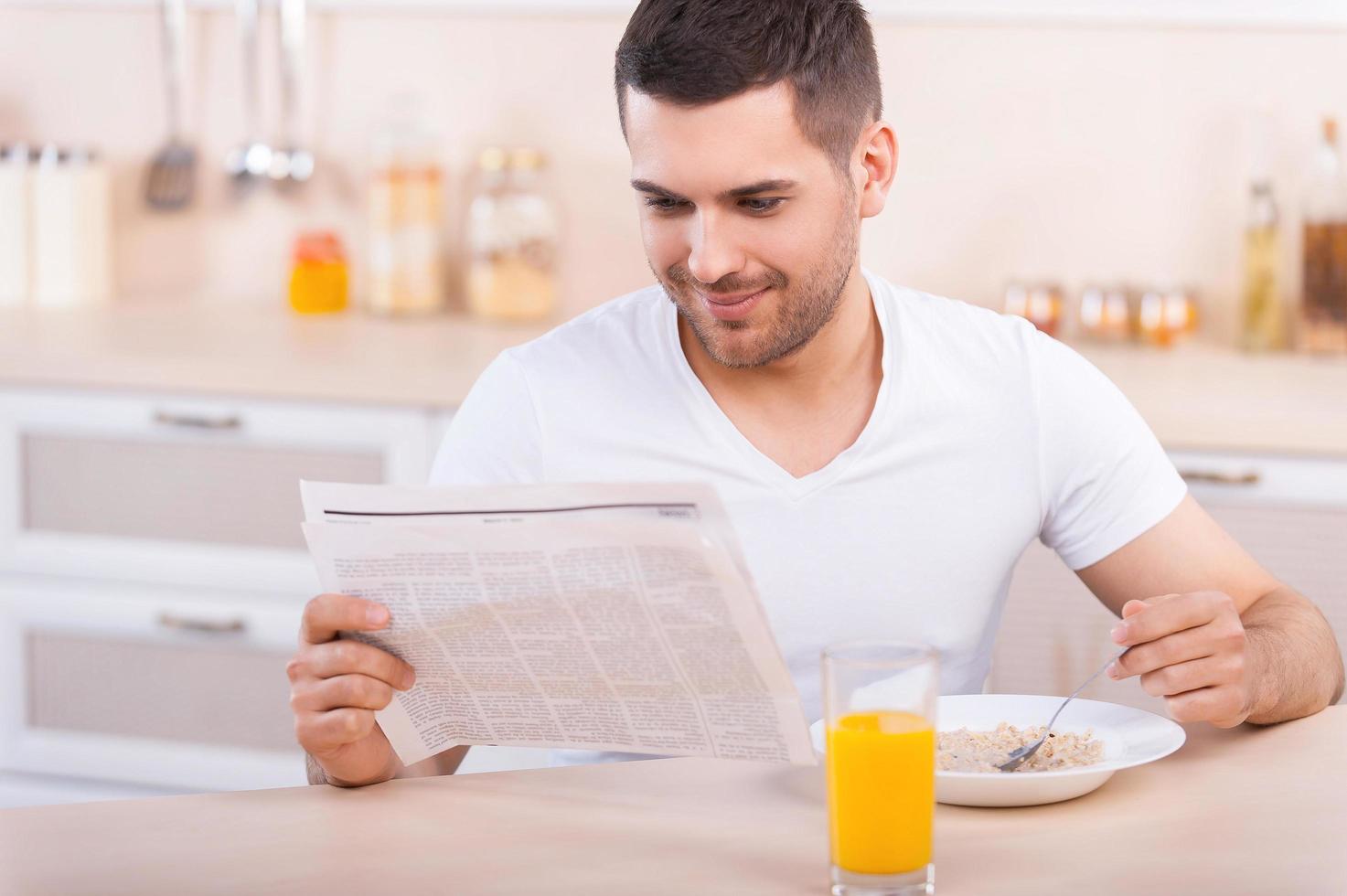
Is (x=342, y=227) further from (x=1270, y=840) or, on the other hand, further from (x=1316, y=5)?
(x=1270, y=840)

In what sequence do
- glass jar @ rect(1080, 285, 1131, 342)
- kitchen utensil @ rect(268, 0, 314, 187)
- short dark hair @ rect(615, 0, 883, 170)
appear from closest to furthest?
short dark hair @ rect(615, 0, 883, 170) → glass jar @ rect(1080, 285, 1131, 342) → kitchen utensil @ rect(268, 0, 314, 187)

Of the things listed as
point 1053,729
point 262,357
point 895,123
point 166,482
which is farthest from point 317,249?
point 1053,729

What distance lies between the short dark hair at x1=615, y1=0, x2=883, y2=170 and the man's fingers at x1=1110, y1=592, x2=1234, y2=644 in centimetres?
44

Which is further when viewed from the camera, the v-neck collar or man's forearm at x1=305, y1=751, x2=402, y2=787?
the v-neck collar

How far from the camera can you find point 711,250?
47.6 inches

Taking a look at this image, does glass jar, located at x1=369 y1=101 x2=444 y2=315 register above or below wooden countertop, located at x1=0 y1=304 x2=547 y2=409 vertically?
above

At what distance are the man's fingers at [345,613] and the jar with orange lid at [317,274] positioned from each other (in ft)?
5.52

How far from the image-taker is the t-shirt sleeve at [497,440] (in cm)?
134

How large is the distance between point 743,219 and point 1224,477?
934 millimetres

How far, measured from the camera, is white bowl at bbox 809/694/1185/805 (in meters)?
0.94

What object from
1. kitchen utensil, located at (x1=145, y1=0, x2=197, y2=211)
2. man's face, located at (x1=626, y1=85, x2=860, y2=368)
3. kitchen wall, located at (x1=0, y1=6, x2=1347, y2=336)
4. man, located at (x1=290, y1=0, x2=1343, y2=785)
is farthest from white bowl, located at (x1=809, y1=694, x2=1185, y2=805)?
kitchen utensil, located at (x1=145, y1=0, x2=197, y2=211)

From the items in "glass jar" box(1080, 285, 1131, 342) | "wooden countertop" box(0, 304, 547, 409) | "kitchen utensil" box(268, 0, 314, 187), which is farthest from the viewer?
"kitchen utensil" box(268, 0, 314, 187)

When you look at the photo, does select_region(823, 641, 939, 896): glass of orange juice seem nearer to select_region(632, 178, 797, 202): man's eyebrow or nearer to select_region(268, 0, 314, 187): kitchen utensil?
select_region(632, 178, 797, 202): man's eyebrow

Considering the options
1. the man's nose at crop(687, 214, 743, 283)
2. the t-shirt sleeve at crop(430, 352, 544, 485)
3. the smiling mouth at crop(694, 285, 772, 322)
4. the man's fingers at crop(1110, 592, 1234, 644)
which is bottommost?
the man's fingers at crop(1110, 592, 1234, 644)
